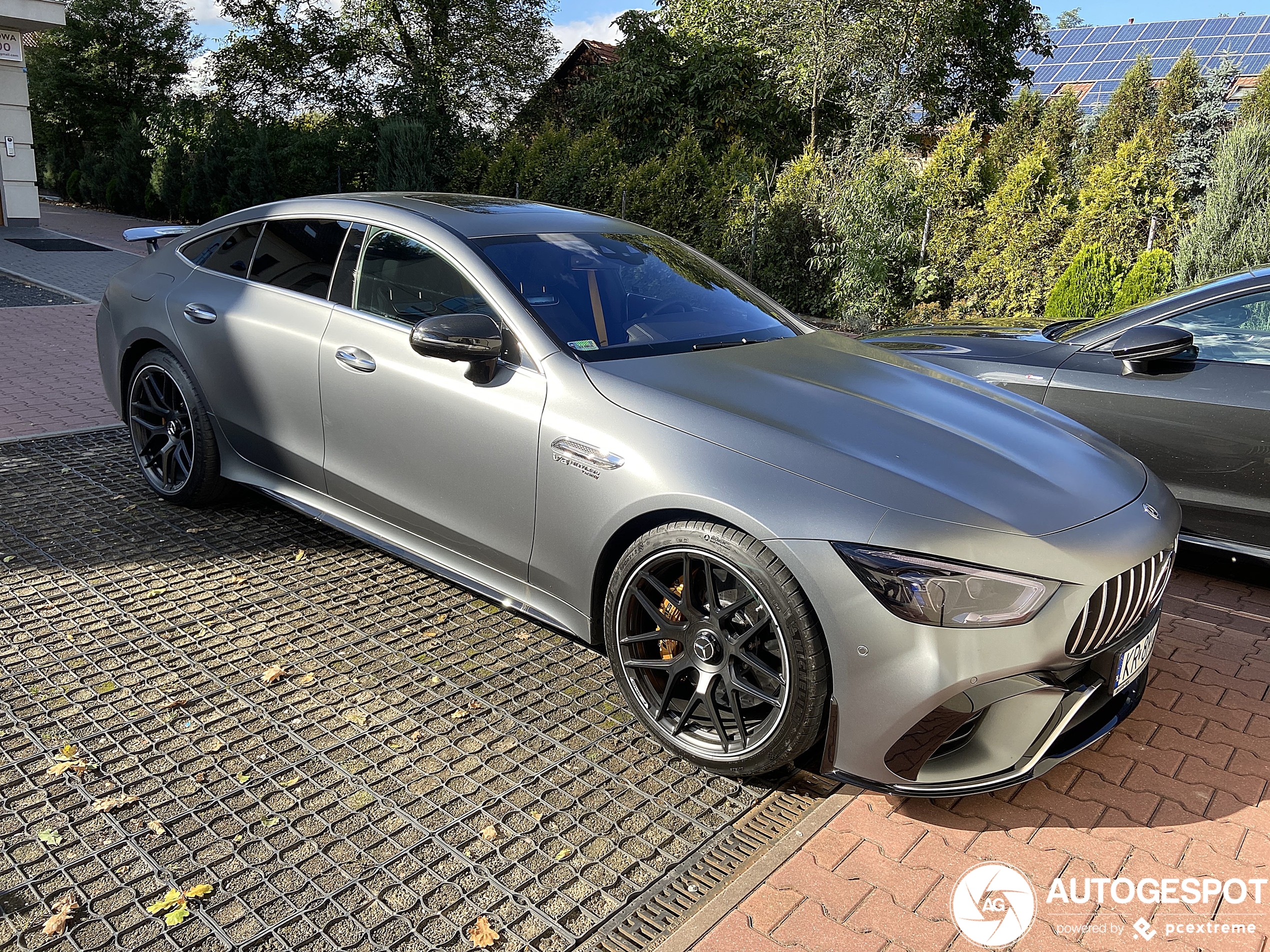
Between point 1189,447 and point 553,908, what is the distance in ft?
12.3

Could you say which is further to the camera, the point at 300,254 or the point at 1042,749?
the point at 300,254

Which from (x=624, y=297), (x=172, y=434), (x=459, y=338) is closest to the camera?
(x=459, y=338)

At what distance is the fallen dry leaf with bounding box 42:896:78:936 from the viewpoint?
2332mm

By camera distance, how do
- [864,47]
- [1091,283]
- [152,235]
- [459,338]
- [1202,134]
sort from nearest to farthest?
[459,338]
[152,235]
[1091,283]
[1202,134]
[864,47]

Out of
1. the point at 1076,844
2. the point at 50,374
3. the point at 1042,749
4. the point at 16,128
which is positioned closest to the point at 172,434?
the point at 50,374

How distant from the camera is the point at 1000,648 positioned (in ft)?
8.50

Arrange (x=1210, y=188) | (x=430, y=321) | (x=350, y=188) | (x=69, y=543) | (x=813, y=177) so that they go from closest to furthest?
(x=430, y=321) < (x=69, y=543) < (x=1210, y=188) < (x=813, y=177) < (x=350, y=188)

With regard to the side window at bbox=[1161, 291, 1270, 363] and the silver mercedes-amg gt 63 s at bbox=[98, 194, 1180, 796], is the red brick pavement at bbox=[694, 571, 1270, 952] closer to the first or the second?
the silver mercedes-amg gt 63 s at bbox=[98, 194, 1180, 796]

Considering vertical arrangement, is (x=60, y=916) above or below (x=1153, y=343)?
below

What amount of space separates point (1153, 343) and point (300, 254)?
3.98 m

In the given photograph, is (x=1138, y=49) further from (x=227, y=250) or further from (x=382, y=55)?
(x=227, y=250)

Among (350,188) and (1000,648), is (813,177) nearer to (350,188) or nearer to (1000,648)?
(1000,648)

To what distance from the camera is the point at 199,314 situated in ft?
15.4

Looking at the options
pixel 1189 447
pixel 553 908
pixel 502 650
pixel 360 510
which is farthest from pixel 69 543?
pixel 1189 447
